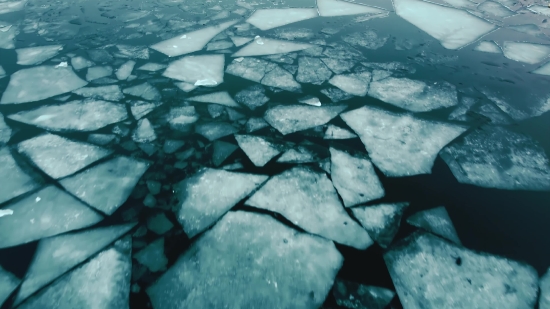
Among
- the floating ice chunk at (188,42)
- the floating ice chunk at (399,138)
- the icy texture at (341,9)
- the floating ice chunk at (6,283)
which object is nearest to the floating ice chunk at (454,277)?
the floating ice chunk at (399,138)

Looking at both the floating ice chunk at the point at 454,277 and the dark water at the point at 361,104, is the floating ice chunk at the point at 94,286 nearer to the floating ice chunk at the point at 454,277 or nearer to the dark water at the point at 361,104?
the dark water at the point at 361,104

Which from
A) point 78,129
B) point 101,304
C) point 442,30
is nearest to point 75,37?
point 78,129

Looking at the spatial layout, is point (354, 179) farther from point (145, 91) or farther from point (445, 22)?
point (445, 22)

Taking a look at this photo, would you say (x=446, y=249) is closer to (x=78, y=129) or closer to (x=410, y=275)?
(x=410, y=275)

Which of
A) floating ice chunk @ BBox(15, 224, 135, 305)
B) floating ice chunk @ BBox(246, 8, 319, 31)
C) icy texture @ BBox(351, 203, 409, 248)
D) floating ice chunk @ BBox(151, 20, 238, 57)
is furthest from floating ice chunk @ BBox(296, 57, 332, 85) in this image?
floating ice chunk @ BBox(15, 224, 135, 305)

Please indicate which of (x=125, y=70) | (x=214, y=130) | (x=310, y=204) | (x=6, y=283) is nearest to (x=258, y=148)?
(x=214, y=130)
